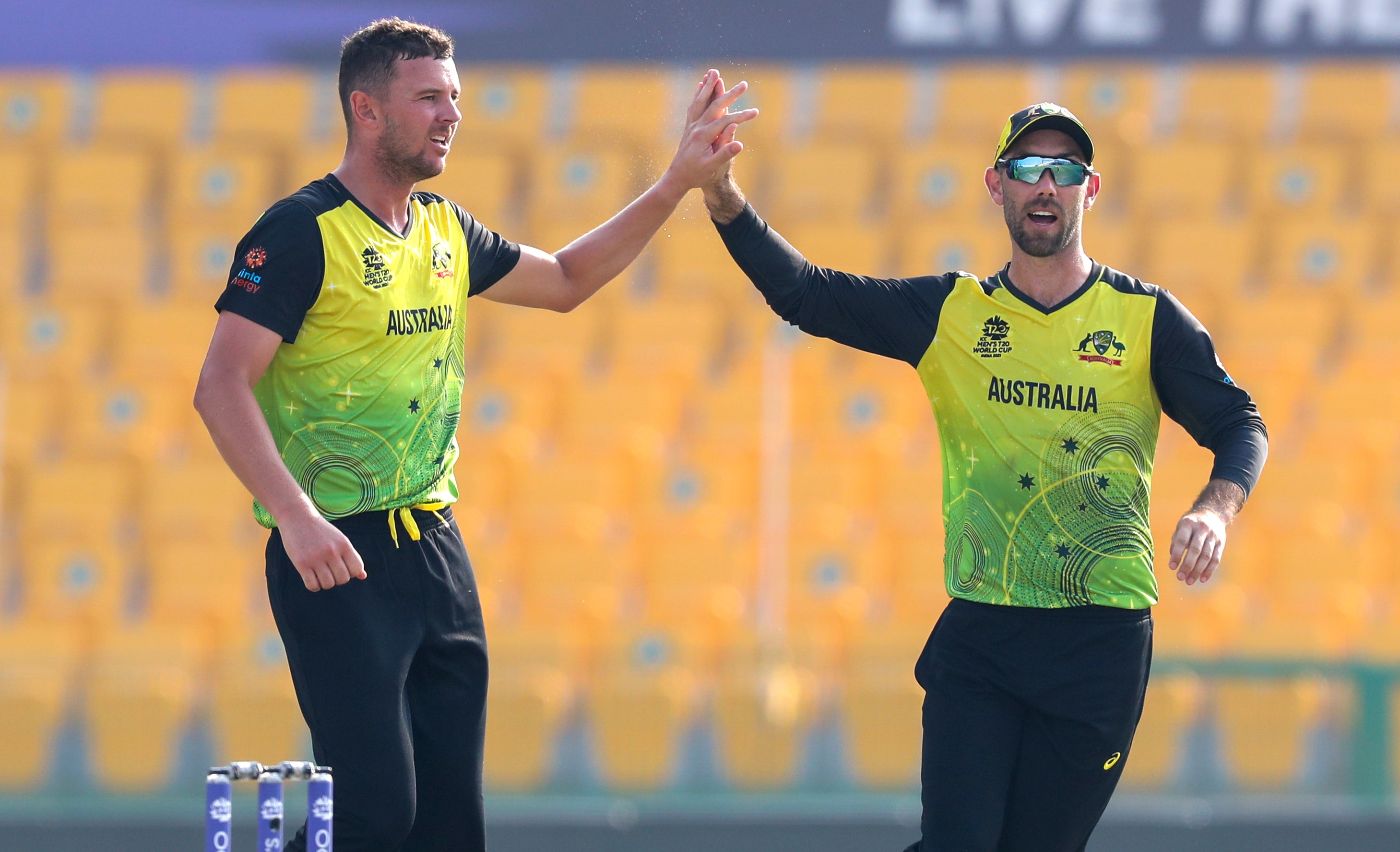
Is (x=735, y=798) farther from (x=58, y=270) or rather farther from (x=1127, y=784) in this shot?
(x=58, y=270)

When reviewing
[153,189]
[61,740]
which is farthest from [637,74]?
[61,740]

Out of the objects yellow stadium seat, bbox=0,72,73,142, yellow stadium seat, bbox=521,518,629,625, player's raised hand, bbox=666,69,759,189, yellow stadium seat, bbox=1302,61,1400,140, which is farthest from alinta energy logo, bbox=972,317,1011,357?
yellow stadium seat, bbox=0,72,73,142

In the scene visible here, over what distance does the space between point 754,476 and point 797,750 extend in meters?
2.79

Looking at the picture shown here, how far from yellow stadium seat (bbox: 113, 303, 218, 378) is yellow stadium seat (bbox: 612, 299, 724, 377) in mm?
2331

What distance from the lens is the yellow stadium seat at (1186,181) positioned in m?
11.0

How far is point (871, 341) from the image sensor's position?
169 inches

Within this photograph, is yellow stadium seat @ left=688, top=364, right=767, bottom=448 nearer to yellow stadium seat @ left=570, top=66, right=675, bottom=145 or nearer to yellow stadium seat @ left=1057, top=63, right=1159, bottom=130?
yellow stadium seat @ left=570, top=66, right=675, bottom=145

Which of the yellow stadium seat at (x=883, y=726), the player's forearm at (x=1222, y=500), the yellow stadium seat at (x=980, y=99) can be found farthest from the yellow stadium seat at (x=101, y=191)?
the player's forearm at (x=1222, y=500)

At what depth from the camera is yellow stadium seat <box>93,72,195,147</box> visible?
459 inches

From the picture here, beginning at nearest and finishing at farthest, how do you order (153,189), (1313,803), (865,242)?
(1313,803) < (865,242) < (153,189)

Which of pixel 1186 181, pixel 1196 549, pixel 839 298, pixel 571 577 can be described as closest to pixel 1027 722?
pixel 1196 549

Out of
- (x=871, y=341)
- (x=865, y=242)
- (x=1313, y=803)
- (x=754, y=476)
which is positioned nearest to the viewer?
(x=871, y=341)

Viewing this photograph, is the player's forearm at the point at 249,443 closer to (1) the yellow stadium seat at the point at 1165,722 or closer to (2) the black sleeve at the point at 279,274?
(2) the black sleeve at the point at 279,274

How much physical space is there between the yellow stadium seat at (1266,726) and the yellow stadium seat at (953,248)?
4.20m
